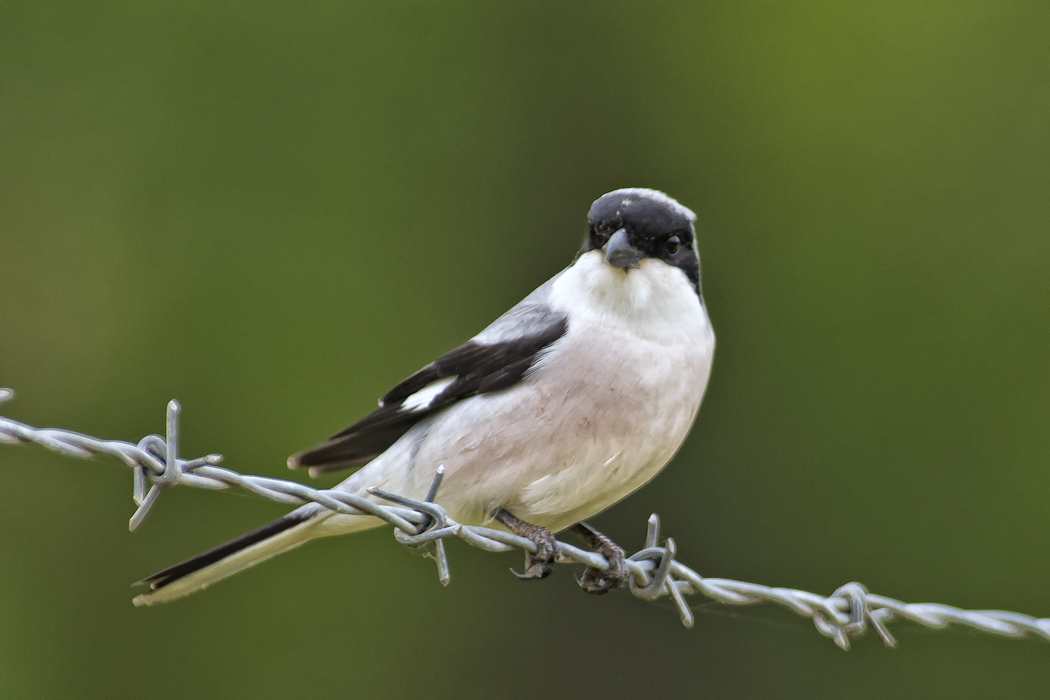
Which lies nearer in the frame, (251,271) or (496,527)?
(496,527)

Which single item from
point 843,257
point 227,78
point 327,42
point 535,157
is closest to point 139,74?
point 227,78

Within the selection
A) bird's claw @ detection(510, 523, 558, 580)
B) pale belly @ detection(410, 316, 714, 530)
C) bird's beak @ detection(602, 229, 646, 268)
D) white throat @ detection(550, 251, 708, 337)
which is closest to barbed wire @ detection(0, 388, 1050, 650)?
bird's claw @ detection(510, 523, 558, 580)

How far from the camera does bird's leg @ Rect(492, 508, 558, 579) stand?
2830 mm

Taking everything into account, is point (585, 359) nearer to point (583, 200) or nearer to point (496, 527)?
point (496, 527)

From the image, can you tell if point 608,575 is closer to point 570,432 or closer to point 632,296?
point 570,432

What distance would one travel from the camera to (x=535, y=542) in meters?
2.87

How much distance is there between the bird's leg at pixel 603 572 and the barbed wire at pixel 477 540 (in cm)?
9

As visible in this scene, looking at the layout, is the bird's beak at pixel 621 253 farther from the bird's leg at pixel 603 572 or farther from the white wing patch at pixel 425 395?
the bird's leg at pixel 603 572

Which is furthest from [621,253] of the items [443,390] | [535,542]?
[535,542]

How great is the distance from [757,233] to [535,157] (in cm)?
149

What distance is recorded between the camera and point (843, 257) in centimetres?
607

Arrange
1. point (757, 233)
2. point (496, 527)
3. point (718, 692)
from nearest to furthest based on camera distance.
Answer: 1. point (496, 527)
2. point (718, 692)
3. point (757, 233)

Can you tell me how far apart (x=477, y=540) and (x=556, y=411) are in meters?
0.57

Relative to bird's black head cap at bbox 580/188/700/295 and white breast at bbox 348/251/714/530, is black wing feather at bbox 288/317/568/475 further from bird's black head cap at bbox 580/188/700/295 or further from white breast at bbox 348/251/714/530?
bird's black head cap at bbox 580/188/700/295
